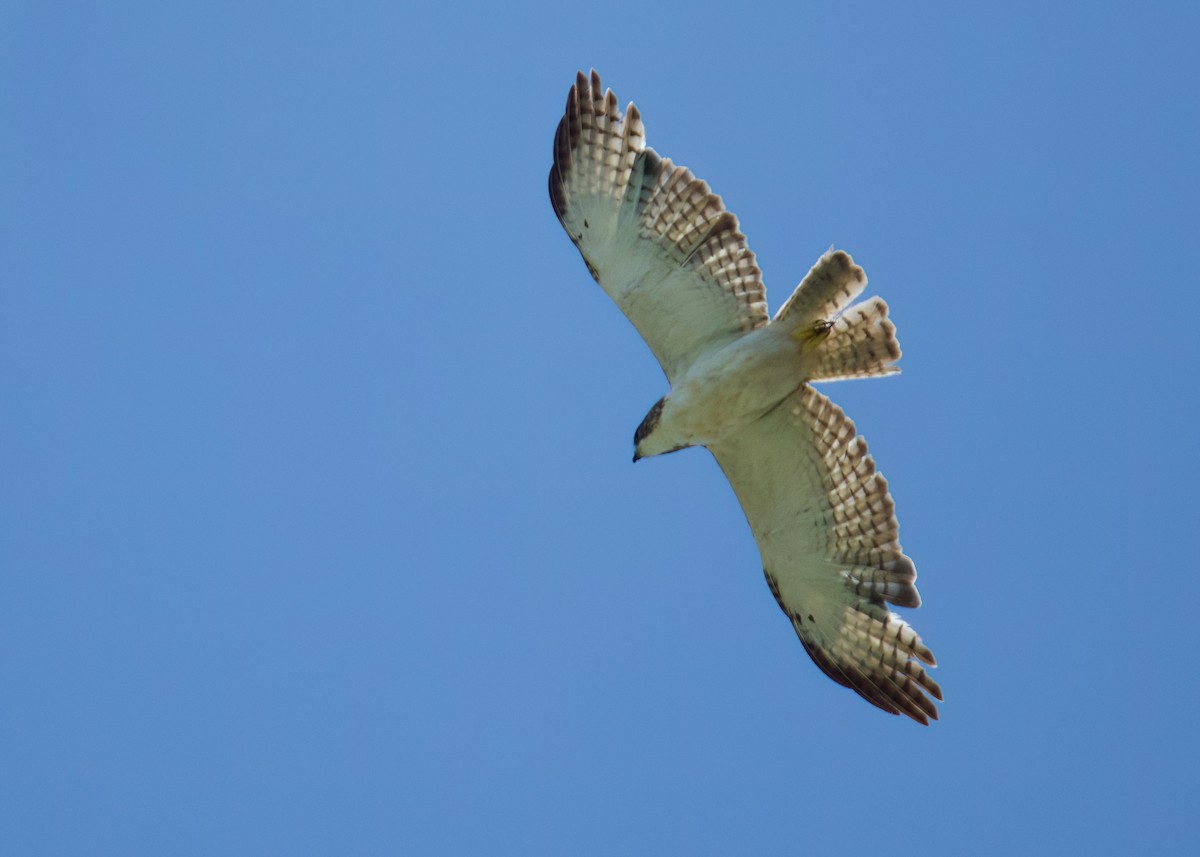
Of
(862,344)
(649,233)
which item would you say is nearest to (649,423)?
(649,233)

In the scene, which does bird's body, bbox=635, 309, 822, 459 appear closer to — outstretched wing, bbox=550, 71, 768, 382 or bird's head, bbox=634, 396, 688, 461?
bird's head, bbox=634, 396, 688, 461

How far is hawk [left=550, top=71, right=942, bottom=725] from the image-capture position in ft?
23.6

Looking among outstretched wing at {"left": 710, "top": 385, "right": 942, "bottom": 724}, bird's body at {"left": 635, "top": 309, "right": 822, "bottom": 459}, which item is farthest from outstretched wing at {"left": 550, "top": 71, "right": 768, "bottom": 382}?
outstretched wing at {"left": 710, "top": 385, "right": 942, "bottom": 724}

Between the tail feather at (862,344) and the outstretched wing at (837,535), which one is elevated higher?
the tail feather at (862,344)

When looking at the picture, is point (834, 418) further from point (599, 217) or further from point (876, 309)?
point (599, 217)

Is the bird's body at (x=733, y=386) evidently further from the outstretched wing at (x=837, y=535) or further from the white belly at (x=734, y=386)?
the outstretched wing at (x=837, y=535)

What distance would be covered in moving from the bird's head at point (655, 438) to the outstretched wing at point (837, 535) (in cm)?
31

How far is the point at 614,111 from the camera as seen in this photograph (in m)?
7.53

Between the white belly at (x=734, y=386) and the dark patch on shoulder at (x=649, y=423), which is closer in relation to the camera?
the white belly at (x=734, y=386)

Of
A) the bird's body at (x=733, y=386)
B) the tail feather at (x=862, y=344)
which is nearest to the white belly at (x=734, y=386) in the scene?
the bird's body at (x=733, y=386)

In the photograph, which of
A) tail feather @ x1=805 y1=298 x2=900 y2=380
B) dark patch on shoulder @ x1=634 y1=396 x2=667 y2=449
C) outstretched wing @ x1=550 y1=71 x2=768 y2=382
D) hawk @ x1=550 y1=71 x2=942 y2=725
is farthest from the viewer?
dark patch on shoulder @ x1=634 y1=396 x2=667 y2=449

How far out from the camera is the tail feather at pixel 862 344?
711 centimetres

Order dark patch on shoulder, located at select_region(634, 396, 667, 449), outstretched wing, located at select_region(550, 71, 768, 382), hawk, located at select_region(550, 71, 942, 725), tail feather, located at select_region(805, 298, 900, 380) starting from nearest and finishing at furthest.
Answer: tail feather, located at select_region(805, 298, 900, 380) < hawk, located at select_region(550, 71, 942, 725) < outstretched wing, located at select_region(550, 71, 768, 382) < dark patch on shoulder, located at select_region(634, 396, 667, 449)

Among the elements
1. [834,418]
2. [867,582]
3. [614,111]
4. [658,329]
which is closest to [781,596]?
[867,582]
